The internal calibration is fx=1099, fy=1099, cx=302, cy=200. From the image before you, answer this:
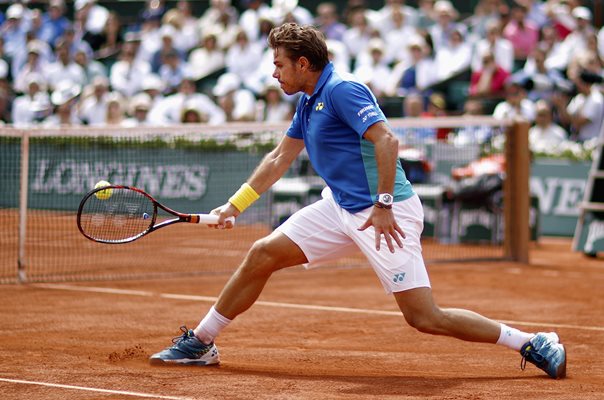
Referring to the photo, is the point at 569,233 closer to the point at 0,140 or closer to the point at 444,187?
the point at 444,187

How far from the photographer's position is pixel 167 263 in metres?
11.4

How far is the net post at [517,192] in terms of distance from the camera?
12.1 meters

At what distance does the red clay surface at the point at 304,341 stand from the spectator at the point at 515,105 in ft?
14.8

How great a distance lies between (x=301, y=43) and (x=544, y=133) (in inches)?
404

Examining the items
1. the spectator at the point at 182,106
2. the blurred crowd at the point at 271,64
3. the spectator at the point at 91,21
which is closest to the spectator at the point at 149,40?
the blurred crowd at the point at 271,64

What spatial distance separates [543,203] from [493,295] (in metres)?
5.82

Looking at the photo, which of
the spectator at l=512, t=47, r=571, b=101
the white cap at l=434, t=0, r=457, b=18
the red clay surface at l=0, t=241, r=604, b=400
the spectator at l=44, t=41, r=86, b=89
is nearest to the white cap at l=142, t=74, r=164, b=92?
the spectator at l=44, t=41, r=86, b=89

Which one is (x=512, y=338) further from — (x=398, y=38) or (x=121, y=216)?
(x=398, y=38)

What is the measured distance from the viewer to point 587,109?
15.6 meters

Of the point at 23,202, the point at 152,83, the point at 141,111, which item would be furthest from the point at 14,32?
the point at 23,202

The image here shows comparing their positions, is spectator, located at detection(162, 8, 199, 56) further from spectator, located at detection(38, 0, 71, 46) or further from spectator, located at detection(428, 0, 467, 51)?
spectator, located at detection(428, 0, 467, 51)

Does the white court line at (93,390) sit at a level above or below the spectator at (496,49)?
below

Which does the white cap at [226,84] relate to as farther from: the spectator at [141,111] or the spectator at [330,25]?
the spectator at [330,25]

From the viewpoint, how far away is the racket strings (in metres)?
6.04
